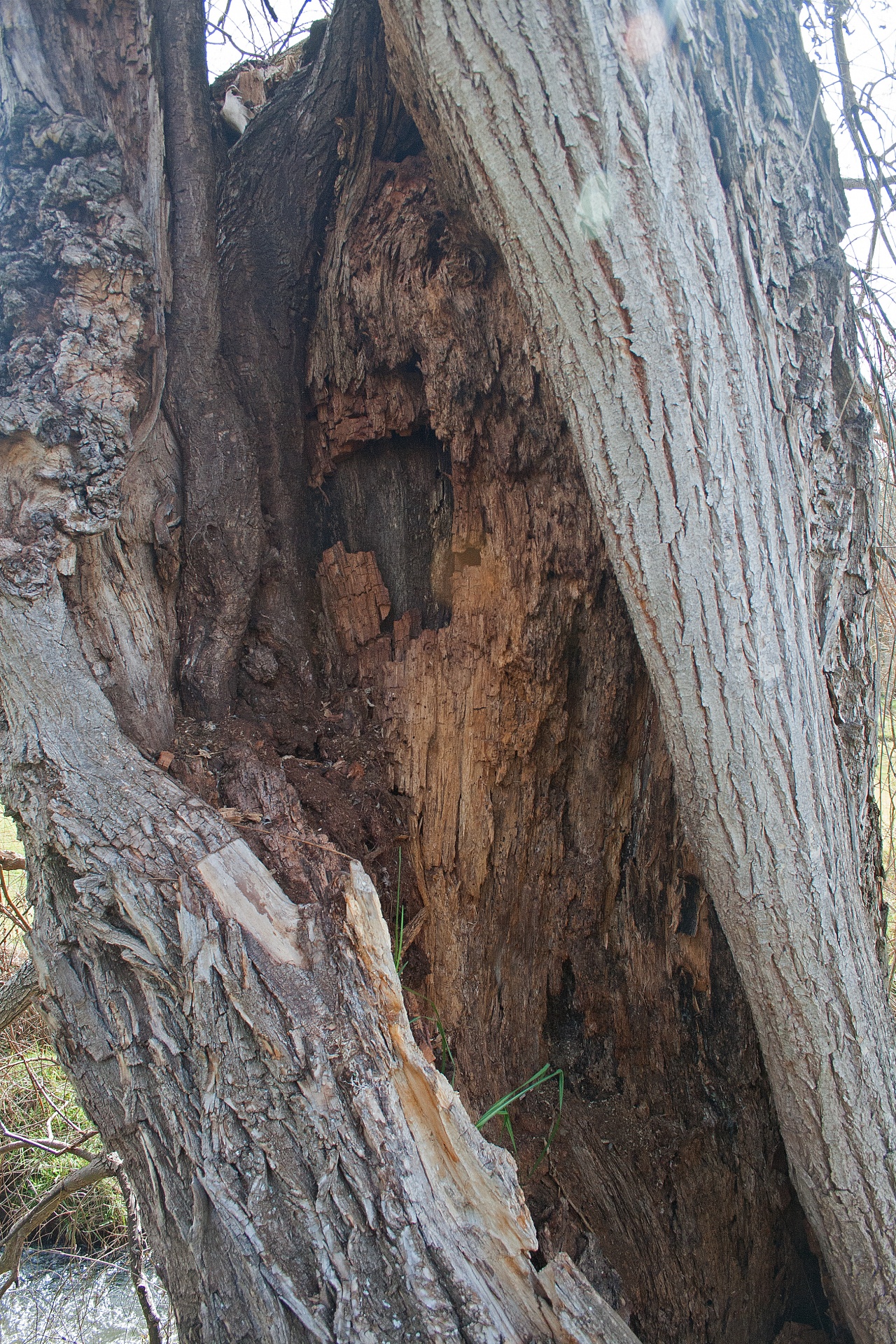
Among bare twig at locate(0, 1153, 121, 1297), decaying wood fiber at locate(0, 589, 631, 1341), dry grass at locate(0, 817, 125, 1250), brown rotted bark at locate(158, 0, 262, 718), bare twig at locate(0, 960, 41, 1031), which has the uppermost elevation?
brown rotted bark at locate(158, 0, 262, 718)

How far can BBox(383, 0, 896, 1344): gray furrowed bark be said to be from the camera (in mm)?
1281

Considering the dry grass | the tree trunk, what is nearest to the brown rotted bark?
the tree trunk

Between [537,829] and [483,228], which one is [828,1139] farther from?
[483,228]

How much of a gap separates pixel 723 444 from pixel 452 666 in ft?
2.61

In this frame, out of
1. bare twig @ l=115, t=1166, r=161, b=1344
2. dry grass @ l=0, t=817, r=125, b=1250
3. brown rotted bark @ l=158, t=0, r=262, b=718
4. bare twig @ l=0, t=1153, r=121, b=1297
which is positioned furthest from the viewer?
dry grass @ l=0, t=817, r=125, b=1250

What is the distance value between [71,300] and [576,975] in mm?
1809

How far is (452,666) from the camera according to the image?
191 centimetres

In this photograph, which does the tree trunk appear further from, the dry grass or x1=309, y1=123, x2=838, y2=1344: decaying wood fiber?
the dry grass

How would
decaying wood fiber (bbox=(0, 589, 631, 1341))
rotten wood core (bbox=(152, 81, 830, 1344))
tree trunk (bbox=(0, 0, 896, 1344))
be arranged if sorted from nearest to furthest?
decaying wood fiber (bbox=(0, 589, 631, 1341)) → tree trunk (bbox=(0, 0, 896, 1344)) → rotten wood core (bbox=(152, 81, 830, 1344))

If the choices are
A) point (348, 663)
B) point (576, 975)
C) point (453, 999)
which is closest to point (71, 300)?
point (348, 663)

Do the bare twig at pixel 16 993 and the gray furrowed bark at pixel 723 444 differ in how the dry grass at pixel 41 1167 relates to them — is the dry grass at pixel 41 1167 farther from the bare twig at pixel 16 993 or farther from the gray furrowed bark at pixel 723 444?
the gray furrowed bark at pixel 723 444

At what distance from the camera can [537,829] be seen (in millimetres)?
1884

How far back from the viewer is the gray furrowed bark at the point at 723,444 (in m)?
1.28

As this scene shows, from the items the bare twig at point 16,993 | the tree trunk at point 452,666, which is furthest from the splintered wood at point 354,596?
the bare twig at point 16,993
